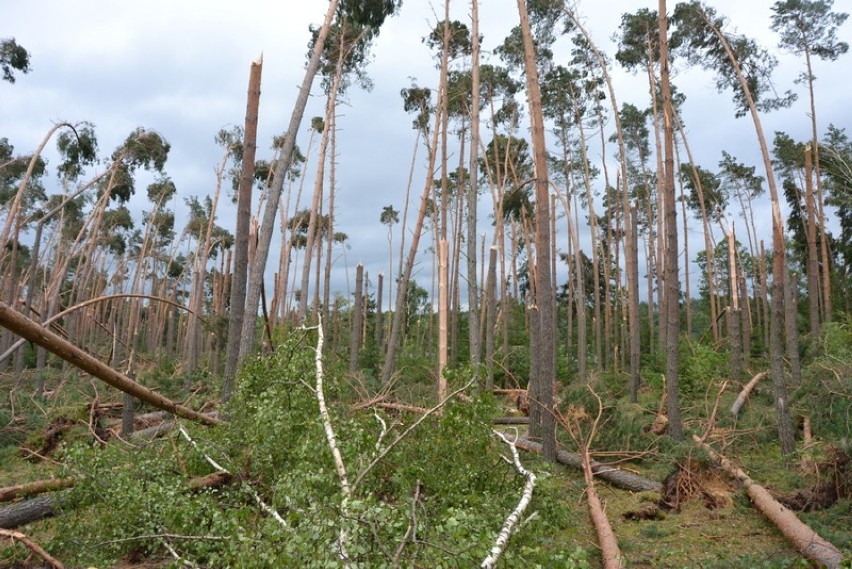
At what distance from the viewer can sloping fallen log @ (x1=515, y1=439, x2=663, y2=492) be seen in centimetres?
680

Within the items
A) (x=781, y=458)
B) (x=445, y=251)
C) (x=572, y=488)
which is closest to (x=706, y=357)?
(x=781, y=458)

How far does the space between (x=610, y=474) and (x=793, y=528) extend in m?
2.60

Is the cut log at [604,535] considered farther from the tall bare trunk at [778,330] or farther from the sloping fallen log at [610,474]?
the tall bare trunk at [778,330]

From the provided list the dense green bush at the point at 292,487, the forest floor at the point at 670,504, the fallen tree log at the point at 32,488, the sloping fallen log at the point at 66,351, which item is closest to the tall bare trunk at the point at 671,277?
the forest floor at the point at 670,504

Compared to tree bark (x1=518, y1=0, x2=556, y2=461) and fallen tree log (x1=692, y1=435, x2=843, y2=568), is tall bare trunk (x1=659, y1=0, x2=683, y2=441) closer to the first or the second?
fallen tree log (x1=692, y1=435, x2=843, y2=568)

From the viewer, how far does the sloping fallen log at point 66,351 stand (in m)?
2.08

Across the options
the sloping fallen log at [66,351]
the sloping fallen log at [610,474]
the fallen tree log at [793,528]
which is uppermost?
the sloping fallen log at [66,351]

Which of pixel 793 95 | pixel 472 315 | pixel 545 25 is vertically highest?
pixel 545 25

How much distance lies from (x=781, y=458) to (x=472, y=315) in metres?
5.10

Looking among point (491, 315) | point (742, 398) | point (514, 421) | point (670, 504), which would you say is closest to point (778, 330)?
point (742, 398)

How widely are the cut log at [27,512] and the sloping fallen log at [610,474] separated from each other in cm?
570

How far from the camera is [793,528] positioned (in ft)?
15.5

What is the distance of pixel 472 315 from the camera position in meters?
10.1

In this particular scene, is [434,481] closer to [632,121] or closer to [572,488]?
[572,488]
